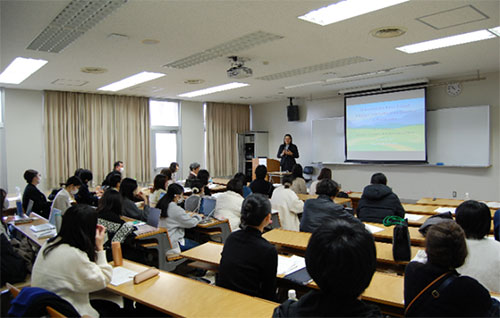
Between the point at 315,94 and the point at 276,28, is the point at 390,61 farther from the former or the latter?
the point at 315,94

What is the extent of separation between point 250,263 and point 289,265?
19.1 inches

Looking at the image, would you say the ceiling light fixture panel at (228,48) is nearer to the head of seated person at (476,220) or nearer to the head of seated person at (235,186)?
the head of seated person at (235,186)

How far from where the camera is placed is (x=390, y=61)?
225 inches

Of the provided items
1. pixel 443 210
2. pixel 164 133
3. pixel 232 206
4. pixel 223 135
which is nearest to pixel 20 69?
pixel 164 133

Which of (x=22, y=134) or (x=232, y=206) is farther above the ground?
(x=22, y=134)

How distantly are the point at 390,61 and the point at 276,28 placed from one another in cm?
275

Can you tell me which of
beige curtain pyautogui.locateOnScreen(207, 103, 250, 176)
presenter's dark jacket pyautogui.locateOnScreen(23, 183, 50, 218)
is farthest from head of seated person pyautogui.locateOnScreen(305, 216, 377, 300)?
beige curtain pyautogui.locateOnScreen(207, 103, 250, 176)

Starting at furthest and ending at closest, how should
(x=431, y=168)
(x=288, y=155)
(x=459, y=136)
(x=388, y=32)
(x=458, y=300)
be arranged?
(x=288, y=155) → (x=431, y=168) → (x=459, y=136) → (x=388, y=32) → (x=458, y=300)

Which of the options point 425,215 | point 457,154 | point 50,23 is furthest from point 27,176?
point 457,154

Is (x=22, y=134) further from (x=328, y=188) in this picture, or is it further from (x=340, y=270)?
(x=340, y=270)

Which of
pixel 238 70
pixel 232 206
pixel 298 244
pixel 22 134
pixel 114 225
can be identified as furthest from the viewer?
pixel 22 134

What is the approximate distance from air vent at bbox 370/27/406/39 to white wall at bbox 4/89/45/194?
24.0ft

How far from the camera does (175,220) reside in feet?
13.0

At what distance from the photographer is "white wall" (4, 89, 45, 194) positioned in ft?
24.5
